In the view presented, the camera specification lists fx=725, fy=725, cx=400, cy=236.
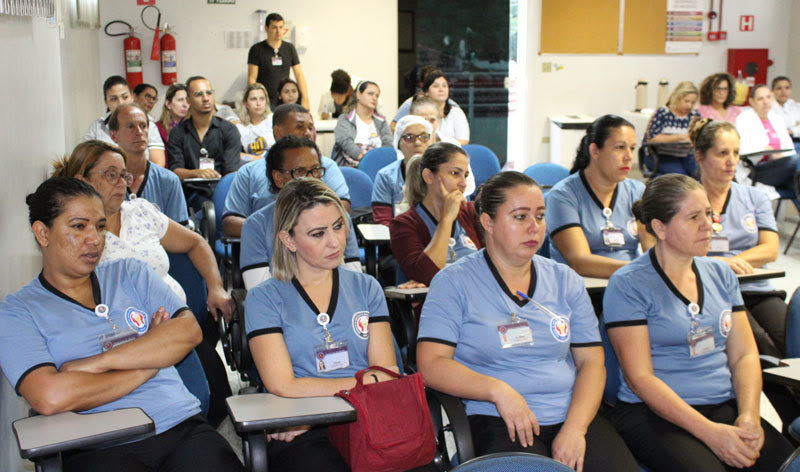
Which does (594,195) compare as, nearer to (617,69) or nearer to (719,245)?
(719,245)

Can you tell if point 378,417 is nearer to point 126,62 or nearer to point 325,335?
point 325,335

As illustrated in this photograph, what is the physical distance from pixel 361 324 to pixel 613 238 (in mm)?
1404

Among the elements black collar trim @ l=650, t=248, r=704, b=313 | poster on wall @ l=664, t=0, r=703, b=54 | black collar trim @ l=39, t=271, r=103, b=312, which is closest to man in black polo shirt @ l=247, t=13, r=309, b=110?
poster on wall @ l=664, t=0, r=703, b=54

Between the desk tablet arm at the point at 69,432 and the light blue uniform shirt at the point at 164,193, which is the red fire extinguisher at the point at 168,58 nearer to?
the light blue uniform shirt at the point at 164,193

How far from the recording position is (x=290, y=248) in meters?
2.22

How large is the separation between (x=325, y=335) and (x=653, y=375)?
38.9 inches

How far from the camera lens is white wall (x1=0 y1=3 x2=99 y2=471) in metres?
2.34

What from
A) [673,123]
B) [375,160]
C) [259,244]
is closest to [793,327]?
[259,244]

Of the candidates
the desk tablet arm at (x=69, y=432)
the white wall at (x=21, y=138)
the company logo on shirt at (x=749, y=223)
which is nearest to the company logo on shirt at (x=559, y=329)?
the desk tablet arm at (x=69, y=432)

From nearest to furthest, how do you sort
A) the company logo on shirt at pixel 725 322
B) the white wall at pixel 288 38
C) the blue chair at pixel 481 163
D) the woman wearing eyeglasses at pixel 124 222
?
1. the company logo on shirt at pixel 725 322
2. the woman wearing eyeglasses at pixel 124 222
3. the blue chair at pixel 481 163
4. the white wall at pixel 288 38

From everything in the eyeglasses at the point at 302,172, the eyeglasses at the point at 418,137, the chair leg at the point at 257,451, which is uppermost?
the eyeglasses at the point at 418,137

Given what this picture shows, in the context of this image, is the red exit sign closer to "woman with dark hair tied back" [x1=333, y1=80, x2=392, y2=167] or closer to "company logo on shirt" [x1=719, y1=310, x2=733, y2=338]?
"woman with dark hair tied back" [x1=333, y1=80, x2=392, y2=167]

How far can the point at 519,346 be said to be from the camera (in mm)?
2094

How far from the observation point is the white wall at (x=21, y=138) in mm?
2338
